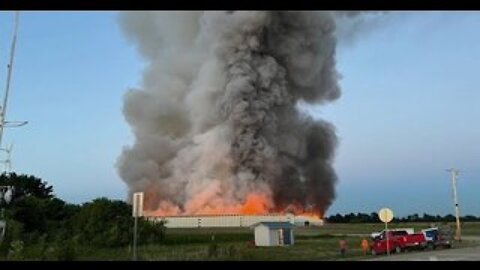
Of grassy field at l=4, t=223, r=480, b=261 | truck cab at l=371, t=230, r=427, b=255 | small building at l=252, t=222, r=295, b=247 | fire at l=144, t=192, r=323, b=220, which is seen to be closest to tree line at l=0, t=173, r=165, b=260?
grassy field at l=4, t=223, r=480, b=261

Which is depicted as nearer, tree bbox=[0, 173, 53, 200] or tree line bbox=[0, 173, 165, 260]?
tree line bbox=[0, 173, 165, 260]

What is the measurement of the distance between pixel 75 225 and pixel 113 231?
362cm

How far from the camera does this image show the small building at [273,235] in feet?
105

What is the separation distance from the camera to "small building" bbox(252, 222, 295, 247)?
31906mm

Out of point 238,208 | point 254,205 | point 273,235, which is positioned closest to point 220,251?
point 273,235

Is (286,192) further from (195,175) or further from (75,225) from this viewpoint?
(75,225)

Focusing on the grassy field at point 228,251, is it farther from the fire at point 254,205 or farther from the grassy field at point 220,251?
the fire at point 254,205

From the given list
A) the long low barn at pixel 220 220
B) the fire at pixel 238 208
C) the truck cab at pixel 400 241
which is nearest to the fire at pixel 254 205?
the fire at pixel 238 208

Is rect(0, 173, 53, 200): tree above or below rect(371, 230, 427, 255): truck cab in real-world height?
above

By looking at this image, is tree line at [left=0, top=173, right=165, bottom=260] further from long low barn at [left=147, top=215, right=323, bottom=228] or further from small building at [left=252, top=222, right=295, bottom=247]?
long low barn at [left=147, top=215, right=323, bottom=228]

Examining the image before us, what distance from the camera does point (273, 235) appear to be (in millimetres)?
32156

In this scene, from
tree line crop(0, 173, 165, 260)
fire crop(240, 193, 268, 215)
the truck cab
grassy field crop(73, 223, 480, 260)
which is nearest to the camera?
grassy field crop(73, 223, 480, 260)
